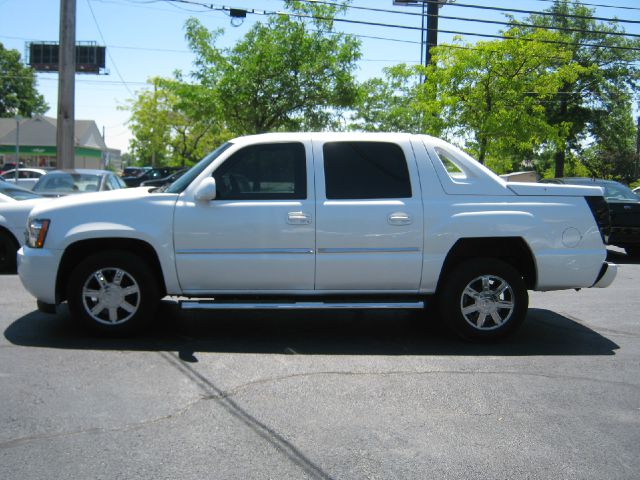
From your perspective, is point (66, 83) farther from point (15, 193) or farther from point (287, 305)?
point (287, 305)

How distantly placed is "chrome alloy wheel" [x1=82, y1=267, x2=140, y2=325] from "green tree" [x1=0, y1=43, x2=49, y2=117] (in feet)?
250

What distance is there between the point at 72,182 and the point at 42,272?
6.60 meters

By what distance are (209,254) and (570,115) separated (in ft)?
136

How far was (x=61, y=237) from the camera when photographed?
236 inches

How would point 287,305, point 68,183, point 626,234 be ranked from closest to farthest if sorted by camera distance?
1. point 287,305
2. point 68,183
3. point 626,234

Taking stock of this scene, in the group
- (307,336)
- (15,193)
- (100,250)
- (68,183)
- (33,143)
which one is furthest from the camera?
(33,143)

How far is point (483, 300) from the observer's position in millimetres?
6262

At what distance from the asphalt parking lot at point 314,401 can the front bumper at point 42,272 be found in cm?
45

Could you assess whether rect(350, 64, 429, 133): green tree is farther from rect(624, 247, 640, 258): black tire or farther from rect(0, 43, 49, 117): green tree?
rect(0, 43, 49, 117): green tree

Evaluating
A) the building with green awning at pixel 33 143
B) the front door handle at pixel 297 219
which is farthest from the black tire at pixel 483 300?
the building with green awning at pixel 33 143

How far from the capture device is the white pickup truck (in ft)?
19.7

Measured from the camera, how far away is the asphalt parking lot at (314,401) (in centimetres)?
375

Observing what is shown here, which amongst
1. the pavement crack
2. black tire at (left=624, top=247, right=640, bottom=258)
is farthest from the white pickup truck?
black tire at (left=624, top=247, right=640, bottom=258)

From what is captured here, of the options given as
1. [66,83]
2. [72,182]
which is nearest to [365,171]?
[72,182]
